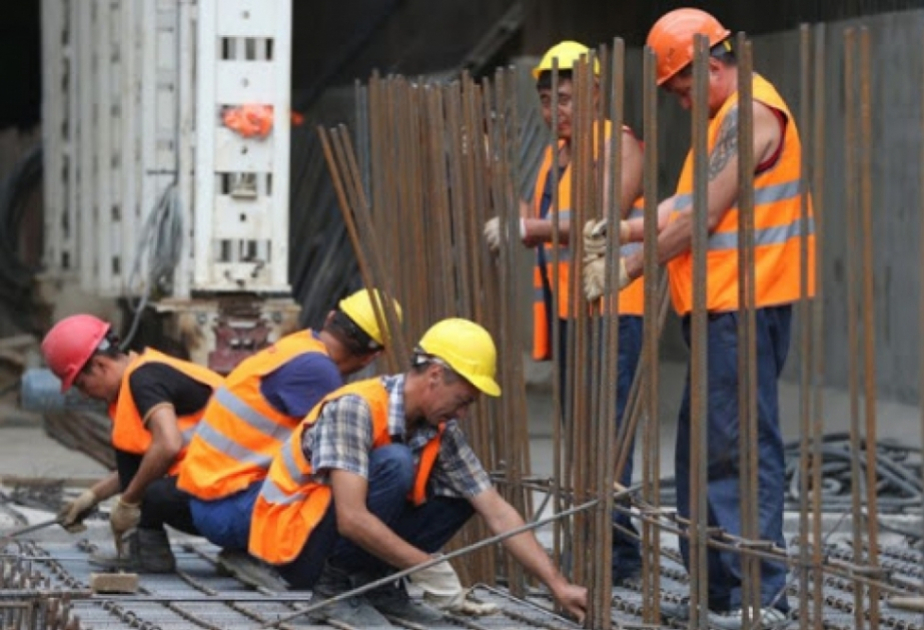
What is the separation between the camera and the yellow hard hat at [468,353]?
7840 millimetres

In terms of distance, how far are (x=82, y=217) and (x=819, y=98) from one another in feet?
38.1

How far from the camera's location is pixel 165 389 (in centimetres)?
930

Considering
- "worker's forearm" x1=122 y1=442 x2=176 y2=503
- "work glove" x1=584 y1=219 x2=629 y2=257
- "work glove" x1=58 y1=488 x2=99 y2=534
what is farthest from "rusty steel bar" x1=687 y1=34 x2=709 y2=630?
"work glove" x1=58 y1=488 x2=99 y2=534

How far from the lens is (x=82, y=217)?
17.4 meters

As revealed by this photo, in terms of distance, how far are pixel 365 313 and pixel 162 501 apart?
948 mm

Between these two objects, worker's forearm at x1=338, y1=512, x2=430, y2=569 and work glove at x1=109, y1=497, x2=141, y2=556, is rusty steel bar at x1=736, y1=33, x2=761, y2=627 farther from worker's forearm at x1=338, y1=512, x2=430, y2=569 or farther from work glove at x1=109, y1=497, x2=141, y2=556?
work glove at x1=109, y1=497, x2=141, y2=556

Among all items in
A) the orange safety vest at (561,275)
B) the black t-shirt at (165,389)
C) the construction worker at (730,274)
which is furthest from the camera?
the black t-shirt at (165,389)

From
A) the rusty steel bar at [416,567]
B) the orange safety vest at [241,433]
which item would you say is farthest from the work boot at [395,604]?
the orange safety vest at [241,433]

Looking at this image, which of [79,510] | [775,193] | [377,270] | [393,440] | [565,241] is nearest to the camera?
[775,193]

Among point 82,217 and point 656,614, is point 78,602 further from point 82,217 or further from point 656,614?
point 82,217

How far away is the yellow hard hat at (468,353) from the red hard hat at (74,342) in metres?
1.68

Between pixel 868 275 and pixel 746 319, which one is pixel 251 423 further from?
pixel 868 275

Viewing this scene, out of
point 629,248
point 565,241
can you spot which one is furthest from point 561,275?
point 565,241

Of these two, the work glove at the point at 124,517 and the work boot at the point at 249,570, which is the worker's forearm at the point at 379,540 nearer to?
the work boot at the point at 249,570
